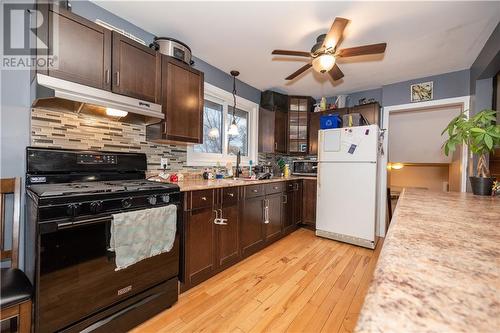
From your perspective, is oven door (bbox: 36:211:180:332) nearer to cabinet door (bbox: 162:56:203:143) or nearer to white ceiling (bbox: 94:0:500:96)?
cabinet door (bbox: 162:56:203:143)

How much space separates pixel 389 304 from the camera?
35 cm

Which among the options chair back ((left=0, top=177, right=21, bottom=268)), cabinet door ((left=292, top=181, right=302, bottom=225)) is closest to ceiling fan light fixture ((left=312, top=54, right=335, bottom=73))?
cabinet door ((left=292, top=181, right=302, bottom=225))

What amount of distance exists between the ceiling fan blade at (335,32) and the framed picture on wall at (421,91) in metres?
2.17

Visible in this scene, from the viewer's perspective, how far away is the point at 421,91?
126 inches

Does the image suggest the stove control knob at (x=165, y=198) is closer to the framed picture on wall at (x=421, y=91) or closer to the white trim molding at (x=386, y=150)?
the white trim molding at (x=386, y=150)

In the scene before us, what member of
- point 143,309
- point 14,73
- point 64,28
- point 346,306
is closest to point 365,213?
point 346,306

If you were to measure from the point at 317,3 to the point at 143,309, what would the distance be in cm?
271

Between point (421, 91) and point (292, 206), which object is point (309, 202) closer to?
point (292, 206)

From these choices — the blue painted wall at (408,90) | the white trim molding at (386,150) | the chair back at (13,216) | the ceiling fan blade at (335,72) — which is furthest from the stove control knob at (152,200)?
the blue painted wall at (408,90)

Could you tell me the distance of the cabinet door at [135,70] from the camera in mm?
1702

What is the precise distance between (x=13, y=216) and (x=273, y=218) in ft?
8.08

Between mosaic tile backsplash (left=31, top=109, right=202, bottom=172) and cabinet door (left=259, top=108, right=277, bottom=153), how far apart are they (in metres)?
1.75

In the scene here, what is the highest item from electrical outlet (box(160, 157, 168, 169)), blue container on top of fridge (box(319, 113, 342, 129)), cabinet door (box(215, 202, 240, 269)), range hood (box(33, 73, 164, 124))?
A: blue container on top of fridge (box(319, 113, 342, 129))

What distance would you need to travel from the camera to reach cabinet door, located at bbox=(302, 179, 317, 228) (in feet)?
11.8
